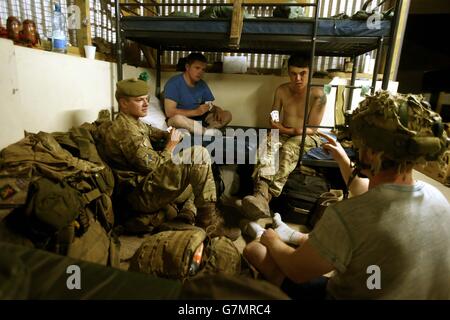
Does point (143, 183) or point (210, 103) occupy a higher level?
point (210, 103)

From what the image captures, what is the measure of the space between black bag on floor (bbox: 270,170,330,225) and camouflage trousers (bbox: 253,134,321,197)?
0.10 metres

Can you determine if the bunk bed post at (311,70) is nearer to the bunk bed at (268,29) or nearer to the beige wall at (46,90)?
the bunk bed at (268,29)

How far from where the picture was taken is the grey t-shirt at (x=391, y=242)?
0.79 meters

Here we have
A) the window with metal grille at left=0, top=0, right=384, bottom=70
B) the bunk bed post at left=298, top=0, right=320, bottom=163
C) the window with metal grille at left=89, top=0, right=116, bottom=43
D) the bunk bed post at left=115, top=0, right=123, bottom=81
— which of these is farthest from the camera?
the window with metal grille at left=89, top=0, right=116, bottom=43

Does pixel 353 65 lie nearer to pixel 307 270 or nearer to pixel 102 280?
pixel 307 270

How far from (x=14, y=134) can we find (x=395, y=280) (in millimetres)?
1930

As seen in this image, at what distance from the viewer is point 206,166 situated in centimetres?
214

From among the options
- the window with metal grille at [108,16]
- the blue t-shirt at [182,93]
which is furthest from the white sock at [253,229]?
the window with metal grille at [108,16]

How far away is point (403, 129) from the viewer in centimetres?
84

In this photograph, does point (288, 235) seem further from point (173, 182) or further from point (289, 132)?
point (289, 132)

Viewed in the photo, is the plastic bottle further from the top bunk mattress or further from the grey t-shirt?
the grey t-shirt

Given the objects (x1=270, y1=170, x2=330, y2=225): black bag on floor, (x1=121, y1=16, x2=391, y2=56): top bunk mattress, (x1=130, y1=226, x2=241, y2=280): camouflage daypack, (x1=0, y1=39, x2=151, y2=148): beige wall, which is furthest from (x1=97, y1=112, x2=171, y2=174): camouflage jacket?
(x1=270, y1=170, x2=330, y2=225): black bag on floor

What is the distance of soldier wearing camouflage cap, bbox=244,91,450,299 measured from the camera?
2.62ft
